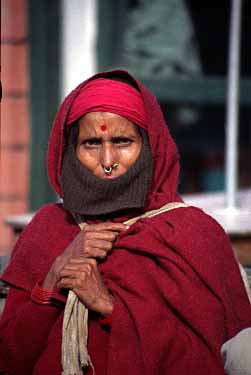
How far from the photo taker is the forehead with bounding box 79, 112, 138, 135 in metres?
2.65

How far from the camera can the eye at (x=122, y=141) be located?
266 centimetres

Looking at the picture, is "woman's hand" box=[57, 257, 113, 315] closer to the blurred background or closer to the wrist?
the wrist

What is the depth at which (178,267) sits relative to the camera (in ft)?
8.47

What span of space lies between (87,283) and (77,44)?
130 inches

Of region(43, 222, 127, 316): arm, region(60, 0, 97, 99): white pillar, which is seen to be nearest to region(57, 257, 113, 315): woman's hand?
region(43, 222, 127, 316): arm

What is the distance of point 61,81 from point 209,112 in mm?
1071

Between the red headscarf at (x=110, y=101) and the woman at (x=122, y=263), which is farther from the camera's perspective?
the red headscarf at (x=110, y=101)

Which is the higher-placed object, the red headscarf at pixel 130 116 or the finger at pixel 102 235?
the red headscarf at pixel 130 116

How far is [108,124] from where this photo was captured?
104 inches

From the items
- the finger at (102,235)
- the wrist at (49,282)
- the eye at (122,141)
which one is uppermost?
the eye at (122,141)

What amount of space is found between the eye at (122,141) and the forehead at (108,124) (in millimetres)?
20

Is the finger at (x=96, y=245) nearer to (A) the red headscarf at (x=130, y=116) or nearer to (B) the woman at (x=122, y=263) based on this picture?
(B) the woman at (x=122, y=263)

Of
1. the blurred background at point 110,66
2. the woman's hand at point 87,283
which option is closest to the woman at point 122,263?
the woman's hand at point 87,283

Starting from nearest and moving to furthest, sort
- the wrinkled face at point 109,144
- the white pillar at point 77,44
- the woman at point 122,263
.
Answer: the woman at point 122,263, the wrinkled face at point 109,144, the white pillar at point 77,44
